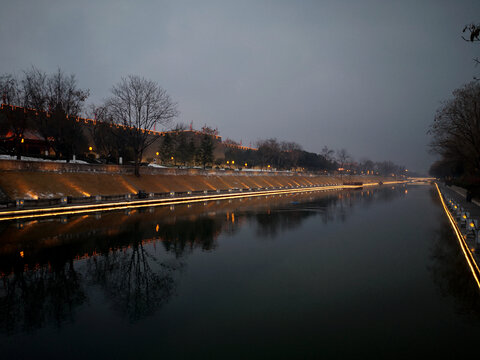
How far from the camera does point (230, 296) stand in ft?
29.5

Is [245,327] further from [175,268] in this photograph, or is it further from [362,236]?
[362,236]

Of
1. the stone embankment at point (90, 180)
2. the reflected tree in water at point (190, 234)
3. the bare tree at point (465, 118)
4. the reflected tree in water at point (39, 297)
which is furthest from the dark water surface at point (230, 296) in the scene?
the bare tree at point (465, 118)

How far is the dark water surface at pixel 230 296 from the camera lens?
6.39m

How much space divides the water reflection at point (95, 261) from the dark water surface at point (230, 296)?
58 millimetres

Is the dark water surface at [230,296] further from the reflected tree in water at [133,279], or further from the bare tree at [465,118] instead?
the bare tree at [465,118]

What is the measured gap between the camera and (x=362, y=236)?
18172mm

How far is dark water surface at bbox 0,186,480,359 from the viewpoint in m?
6.39

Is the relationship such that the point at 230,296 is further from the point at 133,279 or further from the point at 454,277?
the point at 454,277

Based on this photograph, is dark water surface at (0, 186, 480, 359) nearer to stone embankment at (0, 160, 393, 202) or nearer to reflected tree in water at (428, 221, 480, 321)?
reflected tree in water at (428, 221, 480, 321)

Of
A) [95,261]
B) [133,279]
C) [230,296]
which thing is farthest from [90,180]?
[230,296]

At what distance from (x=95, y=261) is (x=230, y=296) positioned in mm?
6447

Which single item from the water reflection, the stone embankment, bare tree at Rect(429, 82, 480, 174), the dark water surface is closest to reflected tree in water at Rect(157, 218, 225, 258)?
the water reflection

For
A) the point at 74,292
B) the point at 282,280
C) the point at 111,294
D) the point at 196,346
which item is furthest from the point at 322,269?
the point at 74,292

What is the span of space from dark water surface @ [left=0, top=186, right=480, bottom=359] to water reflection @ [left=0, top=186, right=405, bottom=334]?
0.19ft
